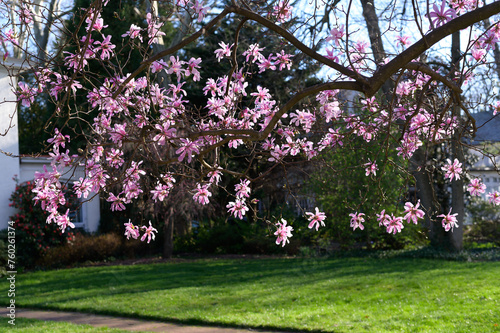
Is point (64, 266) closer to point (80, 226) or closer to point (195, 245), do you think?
point (80, 226)

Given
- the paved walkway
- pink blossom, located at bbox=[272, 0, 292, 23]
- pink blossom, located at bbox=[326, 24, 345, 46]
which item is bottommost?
the paved walkway

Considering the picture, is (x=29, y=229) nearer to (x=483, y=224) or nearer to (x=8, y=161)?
(x=8, y=161)

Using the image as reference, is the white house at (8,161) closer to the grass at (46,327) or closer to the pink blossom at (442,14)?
the grass at (46,327)

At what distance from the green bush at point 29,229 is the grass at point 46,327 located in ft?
16.3

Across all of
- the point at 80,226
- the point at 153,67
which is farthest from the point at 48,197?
the point at 80,226

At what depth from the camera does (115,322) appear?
254 inches

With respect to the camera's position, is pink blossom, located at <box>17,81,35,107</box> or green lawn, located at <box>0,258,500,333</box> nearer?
pink blossom, located at <box>17,81,35,107</box>

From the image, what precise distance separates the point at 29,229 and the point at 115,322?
5762 mm

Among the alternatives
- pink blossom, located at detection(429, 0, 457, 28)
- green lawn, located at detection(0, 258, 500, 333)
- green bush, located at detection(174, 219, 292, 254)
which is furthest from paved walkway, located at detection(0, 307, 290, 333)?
green bush, located at detection(174, 219, 292, 254)

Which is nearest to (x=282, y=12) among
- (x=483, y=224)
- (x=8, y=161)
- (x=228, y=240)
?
(x=8, y=161)

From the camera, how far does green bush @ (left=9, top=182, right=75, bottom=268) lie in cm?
1116

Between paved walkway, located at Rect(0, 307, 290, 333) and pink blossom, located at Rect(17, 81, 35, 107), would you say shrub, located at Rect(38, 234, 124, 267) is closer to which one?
paved walkway, located at Rect(0, 307, 290, 333)

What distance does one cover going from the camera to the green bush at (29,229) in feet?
36.6

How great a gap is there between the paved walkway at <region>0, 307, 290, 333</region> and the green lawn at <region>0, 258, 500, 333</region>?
0.18 meters
